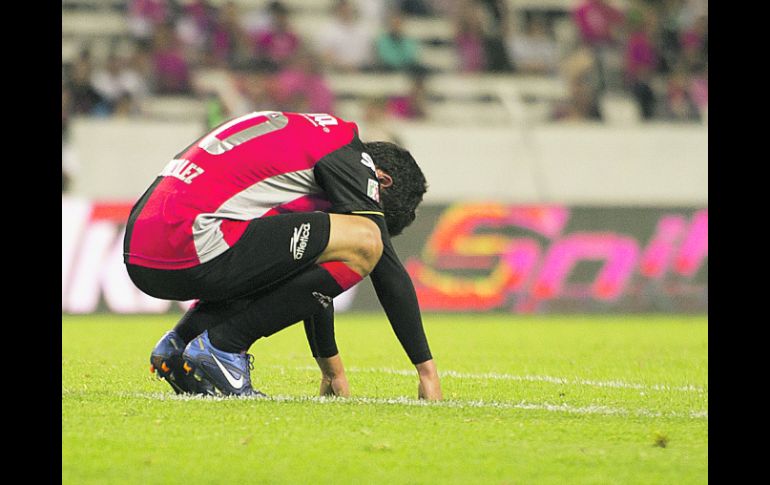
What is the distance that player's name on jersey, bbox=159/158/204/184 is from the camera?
5957mm

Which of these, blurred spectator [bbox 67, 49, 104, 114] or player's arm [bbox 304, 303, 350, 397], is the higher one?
player's arm [bbox 304, 303, 350, 397]

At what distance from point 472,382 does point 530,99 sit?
1109 cm

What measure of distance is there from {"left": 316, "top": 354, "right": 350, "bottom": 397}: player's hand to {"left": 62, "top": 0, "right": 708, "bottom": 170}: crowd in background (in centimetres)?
1003

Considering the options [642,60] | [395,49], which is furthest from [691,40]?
[395,49]

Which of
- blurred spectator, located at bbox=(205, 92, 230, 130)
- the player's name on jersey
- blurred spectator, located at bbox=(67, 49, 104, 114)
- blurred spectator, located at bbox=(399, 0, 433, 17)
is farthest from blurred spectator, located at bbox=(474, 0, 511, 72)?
the player's name on jersey

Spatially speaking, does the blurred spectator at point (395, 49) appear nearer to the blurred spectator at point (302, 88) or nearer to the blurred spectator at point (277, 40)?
the blurred spectator at point (302, 88)

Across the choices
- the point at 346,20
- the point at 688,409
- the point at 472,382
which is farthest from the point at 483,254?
the point at 688,409

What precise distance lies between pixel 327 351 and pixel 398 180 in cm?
90

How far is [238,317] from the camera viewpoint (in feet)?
19.8

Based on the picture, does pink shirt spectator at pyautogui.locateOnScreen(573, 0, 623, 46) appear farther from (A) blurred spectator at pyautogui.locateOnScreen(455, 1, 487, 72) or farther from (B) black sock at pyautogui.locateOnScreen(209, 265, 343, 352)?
(B) black sock at pyautogui.locateOnScreen(209, 265, 343, 352)

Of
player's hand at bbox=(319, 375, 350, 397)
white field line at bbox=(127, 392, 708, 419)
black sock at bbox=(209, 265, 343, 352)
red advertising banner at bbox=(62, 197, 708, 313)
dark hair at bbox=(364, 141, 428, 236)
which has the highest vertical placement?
dark hair at bbox=(364, 141, 428, 236)

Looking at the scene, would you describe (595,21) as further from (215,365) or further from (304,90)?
(215,365)

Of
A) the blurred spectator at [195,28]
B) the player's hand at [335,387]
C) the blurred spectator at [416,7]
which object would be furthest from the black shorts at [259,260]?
the blurred spectator at [416,7]
